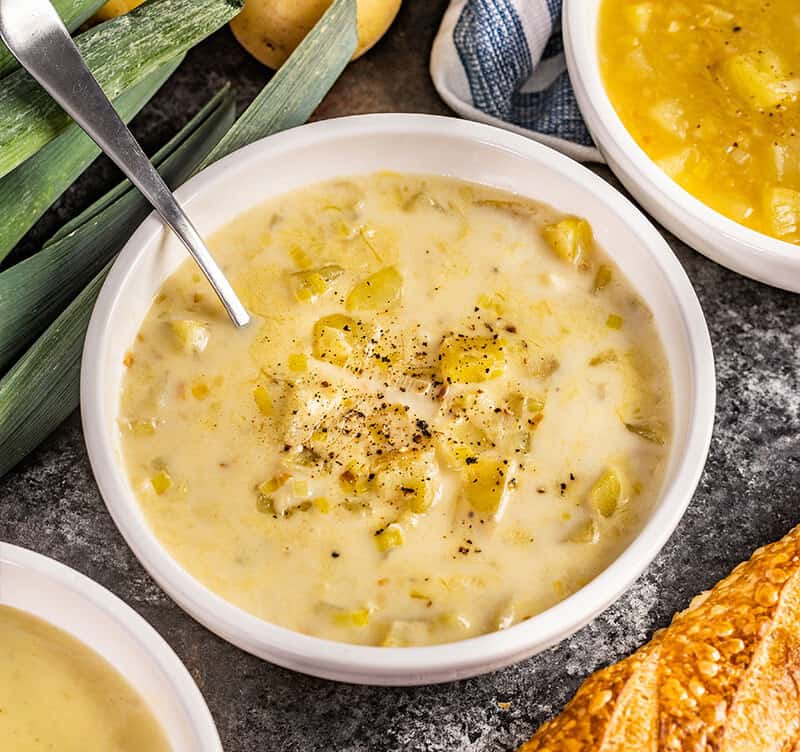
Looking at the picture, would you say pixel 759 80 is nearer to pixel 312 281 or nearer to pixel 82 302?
pixel 312 281

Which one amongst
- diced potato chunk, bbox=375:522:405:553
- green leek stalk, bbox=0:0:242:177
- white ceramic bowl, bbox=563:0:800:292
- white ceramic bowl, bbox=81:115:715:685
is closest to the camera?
white ceramic bowl, bbox=81:115:715:685

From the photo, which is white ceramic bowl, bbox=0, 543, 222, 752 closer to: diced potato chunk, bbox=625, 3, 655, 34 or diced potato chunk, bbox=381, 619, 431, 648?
diced potato chunk, bbox=381, 619, 431, 648

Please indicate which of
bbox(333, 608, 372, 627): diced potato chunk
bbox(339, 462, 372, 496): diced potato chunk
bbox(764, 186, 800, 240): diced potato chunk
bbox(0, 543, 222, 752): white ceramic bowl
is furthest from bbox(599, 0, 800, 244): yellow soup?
bbox(0, 543, 222, 752): white ceramic bowl

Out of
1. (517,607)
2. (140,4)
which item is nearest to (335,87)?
(140,4)

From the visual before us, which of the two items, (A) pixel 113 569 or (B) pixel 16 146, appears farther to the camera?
(A) pixel 113 569

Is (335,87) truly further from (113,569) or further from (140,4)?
(113,569)
